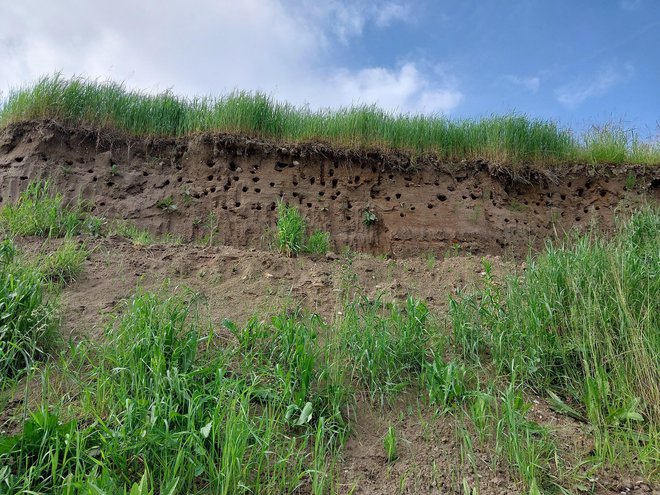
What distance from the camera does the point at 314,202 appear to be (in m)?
8.11

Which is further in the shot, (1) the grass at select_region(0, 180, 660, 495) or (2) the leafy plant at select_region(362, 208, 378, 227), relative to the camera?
(2) the leafy plant at select_region(362, 208, 378, 227)

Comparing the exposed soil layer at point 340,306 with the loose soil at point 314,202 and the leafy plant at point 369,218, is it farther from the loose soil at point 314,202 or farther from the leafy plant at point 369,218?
the leafy plant at point 369,218

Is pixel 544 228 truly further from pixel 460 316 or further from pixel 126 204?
pixel 126 204

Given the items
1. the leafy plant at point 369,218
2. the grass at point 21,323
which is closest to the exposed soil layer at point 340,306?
the grass at point 21,323

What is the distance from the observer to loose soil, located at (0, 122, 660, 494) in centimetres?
462

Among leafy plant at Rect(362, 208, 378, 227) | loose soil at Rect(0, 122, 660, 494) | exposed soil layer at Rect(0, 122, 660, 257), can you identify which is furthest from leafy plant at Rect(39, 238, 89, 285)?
leafy plant at Rect(362, 208, 378, 227)

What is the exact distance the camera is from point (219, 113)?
841 centimetres

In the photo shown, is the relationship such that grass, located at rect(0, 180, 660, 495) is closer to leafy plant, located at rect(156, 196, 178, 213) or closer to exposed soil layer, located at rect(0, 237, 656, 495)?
exposed soil layer, located at rect(0, 237, 656, 495)

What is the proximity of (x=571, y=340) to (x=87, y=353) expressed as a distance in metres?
3.03

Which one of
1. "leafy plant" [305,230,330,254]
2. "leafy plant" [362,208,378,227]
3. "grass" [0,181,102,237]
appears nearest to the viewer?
"grass" [0,181,102,237]

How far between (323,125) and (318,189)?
1205mm

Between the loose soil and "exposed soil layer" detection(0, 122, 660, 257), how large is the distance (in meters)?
0.02

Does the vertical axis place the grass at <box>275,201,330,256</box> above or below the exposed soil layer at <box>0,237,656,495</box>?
above

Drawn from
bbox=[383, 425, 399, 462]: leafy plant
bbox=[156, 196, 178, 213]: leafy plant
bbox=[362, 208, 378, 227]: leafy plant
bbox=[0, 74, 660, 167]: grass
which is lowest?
bbox=[383, 425, 399, 462]: leafy plant
